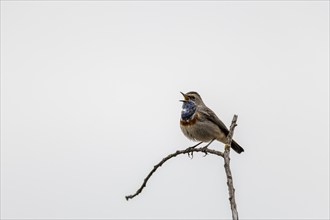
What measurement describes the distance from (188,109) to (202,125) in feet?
1.74

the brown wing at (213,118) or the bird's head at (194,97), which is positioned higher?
Answer: the bird's head at (194,97)

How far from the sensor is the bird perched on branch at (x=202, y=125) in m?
→ 12.0

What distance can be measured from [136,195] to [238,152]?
7414 millimetres

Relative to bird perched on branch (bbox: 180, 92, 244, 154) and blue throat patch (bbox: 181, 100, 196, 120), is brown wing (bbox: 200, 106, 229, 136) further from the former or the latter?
blue throat patch (bbox: 181, 100, 196, 120)

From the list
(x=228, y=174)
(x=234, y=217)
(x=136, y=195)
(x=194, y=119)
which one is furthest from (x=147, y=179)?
(x=194, y=119)

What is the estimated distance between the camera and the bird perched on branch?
1195cm

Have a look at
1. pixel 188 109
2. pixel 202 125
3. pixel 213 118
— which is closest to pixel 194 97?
pixel 188 109

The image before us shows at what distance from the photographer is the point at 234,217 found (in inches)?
143

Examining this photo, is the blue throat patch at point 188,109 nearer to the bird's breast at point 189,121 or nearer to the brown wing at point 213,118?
the bird's breast at point 189,121

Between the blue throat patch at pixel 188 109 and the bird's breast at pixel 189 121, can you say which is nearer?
the bird's breast at pixel 189 121

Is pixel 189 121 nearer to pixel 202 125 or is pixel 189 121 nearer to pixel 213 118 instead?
pixel 202 125

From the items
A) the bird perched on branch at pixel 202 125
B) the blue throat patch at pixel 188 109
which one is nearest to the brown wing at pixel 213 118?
the bird perched on branch at pixel 202 125

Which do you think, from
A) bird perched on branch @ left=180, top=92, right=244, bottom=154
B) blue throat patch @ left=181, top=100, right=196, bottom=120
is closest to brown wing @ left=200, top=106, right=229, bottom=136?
bird perched on branch @ left=180, top=92, right=244, bottom=154

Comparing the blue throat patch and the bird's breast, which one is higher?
the blue throat patch
